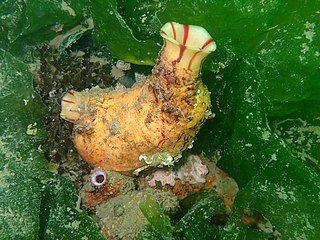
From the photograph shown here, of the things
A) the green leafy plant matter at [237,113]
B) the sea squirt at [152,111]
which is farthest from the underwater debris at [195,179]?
the sea squirt at [152,111]

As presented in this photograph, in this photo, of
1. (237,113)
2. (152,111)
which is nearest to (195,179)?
(237,113)

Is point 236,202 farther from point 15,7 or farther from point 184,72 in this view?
point 15,7

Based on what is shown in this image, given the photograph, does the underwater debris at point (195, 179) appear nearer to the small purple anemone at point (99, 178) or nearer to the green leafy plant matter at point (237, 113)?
the green leafy plant matter at point (237, 113)

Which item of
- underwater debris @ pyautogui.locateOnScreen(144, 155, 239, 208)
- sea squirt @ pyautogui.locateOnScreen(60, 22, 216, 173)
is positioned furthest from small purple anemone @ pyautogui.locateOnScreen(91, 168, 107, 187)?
underwater debris @ pyautogui.locateOnScreen(144, 155, 239, 208)

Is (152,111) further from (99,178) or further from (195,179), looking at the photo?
(195,179)

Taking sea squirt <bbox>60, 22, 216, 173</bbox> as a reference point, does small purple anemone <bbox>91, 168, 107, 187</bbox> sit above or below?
below

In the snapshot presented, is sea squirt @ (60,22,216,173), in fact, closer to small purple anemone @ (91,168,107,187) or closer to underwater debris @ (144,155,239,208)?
small purple anemone @ (91,168,107,187)

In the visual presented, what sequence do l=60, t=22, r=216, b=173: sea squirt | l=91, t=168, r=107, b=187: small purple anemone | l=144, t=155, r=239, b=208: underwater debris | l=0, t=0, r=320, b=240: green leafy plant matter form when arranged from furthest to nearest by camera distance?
l=144, t=155, r=239, b=208: underwater debris < l=91, t=168, r=107, b=187: small purple anemone < l=0, t=0, r=320, b=240: green leafy plant matter < l=60, t=22, r=216, b=173: sea squirt
